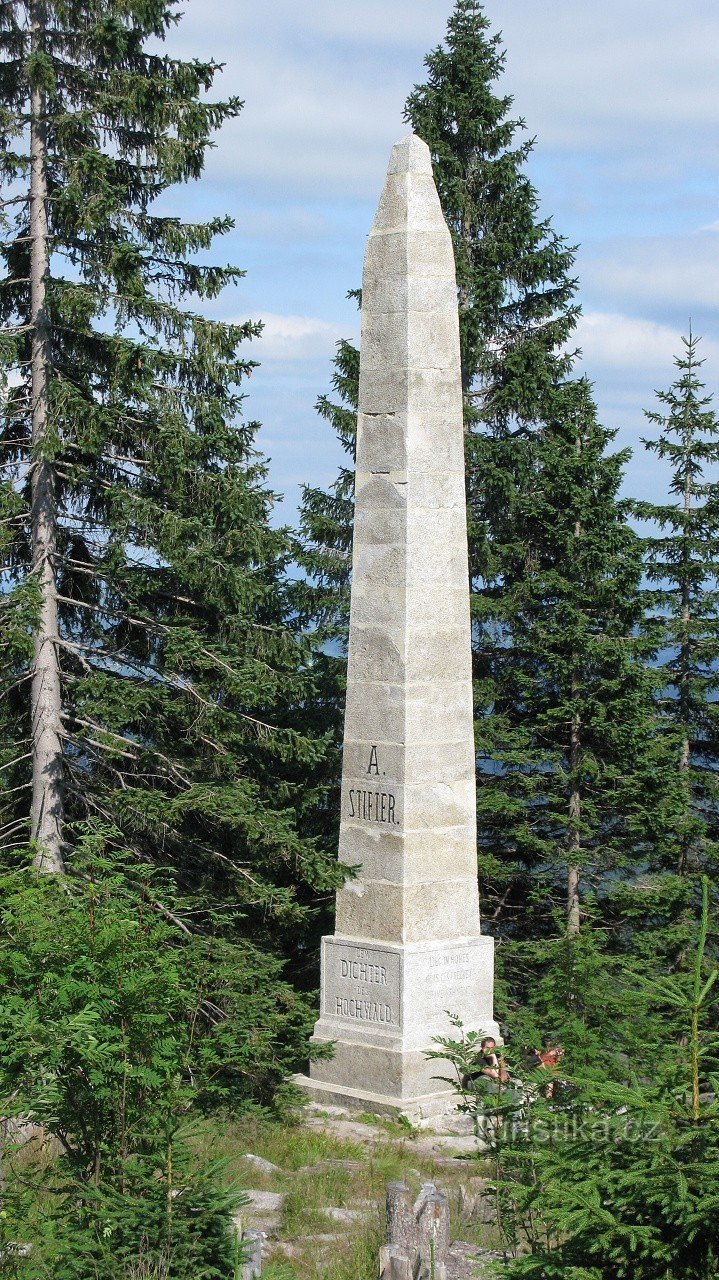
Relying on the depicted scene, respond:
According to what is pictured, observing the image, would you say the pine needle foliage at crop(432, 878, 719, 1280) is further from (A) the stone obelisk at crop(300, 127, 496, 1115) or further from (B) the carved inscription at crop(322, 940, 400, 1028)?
(A) the stone obelisk at crop(300, 127, 496, 1115)

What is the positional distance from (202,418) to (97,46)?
Answer: 352 cm

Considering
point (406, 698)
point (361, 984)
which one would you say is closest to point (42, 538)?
point (406, 698)

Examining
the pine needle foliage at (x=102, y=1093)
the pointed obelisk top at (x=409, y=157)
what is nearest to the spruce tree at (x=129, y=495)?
the pointed obelisk top at (x=409, y=157)

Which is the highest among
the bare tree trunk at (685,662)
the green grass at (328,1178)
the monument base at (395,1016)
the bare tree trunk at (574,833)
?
the bare tree trunk at (685,662)

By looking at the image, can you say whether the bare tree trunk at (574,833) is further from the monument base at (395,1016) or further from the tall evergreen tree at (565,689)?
the monument base at (395,1016)

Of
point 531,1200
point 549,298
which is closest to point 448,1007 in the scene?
point 531,1200

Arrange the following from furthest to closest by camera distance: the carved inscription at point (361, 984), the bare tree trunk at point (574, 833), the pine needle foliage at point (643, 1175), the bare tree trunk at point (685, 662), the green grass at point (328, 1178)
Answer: the bare tree trunk at point (685, 662), the bare tree trunk at point (574, 833), the carved inscription at point (361, 984), the green grass at point (328, 1178), the pine needle foliage at point (643, 1175)

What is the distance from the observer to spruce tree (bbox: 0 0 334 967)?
1334cm

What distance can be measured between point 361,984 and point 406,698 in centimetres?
230

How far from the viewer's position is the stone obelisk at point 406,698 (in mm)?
11836

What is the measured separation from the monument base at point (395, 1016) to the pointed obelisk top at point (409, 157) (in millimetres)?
6280

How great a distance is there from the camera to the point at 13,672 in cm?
1421

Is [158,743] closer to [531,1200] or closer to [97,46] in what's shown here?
[97,46]

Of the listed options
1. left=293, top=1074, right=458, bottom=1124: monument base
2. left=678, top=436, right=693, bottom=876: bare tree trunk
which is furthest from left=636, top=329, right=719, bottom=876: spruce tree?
left=293, top=1074, right=458, bottom=1124: monument base
